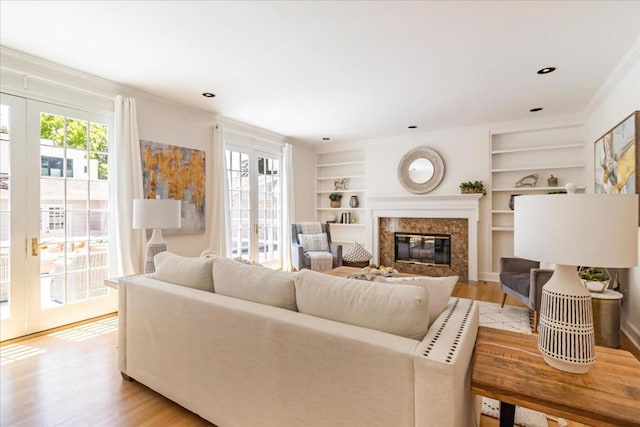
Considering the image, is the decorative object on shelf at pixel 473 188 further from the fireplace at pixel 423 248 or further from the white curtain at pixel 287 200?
the white curtain at pixel 287 200

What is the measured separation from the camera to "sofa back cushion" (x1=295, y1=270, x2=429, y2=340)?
1.26 meters

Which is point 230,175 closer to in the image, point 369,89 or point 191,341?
point 369,89

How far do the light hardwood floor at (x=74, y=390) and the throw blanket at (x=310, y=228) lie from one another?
10.6 ft

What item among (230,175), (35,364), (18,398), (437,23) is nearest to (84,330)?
(35,364)

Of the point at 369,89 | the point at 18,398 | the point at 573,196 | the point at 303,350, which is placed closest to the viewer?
the point at 573,196

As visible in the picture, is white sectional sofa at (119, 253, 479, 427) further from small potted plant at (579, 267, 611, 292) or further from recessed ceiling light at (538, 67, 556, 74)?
recessed ceiling light at (538, 67, 556, 74)

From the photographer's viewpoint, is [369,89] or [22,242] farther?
[369,89]

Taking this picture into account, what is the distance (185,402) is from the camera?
1811 mm

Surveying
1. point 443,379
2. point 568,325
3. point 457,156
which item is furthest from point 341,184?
point 443,379

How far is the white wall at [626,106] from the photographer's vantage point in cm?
281

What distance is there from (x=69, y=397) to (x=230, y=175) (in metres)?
3.56

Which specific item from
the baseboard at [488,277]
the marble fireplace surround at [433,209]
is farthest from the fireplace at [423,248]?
the baseboard at [488,277]

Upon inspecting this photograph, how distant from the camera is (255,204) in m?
5.50

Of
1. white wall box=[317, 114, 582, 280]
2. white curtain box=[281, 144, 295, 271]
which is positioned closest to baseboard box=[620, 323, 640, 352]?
white wall box=[317, 114, 582, 280]
